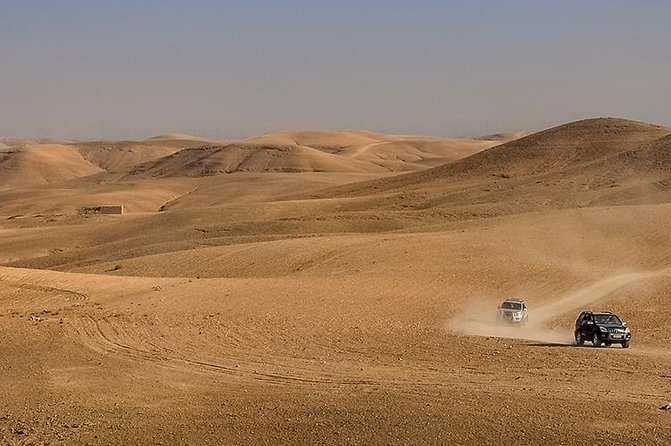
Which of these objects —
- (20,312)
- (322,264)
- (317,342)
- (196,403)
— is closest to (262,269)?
(322,264)

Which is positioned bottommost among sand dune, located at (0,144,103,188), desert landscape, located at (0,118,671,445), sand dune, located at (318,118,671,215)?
desert landscape, located at (0,118,671,445)

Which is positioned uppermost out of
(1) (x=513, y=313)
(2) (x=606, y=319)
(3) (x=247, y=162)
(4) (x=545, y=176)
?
(3) (x=247, y=162)

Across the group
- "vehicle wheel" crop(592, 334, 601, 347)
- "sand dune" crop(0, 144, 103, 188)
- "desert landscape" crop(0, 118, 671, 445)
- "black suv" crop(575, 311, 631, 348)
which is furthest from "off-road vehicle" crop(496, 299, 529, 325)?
"sand dune" crop(0, 144, 103, 188)

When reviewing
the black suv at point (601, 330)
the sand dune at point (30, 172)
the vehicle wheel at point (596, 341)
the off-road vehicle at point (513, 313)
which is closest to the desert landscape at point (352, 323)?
the black suv at point (601, 330)

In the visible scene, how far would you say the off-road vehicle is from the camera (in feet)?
91.4

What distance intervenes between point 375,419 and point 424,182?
69.0 meters

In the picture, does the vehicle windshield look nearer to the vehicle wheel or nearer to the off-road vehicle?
the vehicle wheel

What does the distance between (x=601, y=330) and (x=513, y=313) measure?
465 cm

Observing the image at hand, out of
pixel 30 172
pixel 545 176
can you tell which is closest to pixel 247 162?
pixel 30 172

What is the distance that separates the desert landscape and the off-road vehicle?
28.0 inches

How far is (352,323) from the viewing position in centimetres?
2669

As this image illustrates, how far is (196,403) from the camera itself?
55.4 feet

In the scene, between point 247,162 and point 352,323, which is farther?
point 247,162

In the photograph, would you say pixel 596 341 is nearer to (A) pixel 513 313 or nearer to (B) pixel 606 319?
(B) pixel 606 319
